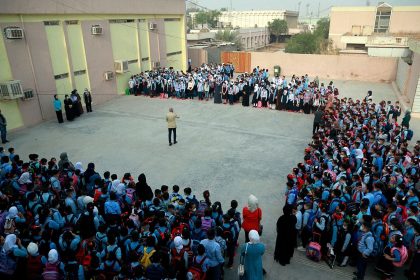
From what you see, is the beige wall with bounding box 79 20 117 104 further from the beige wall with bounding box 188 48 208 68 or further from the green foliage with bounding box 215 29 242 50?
the green foliage with bounding box 215 29 242 50

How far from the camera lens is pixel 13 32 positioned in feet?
40.9

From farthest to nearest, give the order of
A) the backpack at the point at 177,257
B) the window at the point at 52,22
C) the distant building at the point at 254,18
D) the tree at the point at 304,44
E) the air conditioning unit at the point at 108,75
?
the distant building at the point at 254,18
the tree at the point at 304,44
the air conditioning unit at the point at 108,75
the window at the point at 52,22
the backpack at the point at 177,257

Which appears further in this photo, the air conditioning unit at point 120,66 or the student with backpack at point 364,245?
the air conditioning unit at point 120,66

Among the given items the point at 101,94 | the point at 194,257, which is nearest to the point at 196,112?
the point at 101,94

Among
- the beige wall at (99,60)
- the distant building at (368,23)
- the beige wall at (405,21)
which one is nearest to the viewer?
the beige wall at (99,60)

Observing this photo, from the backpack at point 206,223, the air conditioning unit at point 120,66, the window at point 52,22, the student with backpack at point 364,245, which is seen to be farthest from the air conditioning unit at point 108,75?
the student with backpack at point 364,245

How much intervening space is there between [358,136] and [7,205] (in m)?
8.29

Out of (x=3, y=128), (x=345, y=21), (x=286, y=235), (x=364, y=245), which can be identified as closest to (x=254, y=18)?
(x=345, y=21)

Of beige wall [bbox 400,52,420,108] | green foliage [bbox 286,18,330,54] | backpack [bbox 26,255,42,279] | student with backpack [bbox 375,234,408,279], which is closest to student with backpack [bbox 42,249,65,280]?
backpack [bbox 26,255,42,279]

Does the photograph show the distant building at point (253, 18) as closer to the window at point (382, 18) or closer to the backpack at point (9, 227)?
the window at point (382, 18)

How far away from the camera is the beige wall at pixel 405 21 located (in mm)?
39469

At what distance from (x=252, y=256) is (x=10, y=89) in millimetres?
11943

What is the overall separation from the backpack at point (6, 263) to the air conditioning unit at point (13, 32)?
34.5 feet

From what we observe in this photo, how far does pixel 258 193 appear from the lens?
27.2 ft
